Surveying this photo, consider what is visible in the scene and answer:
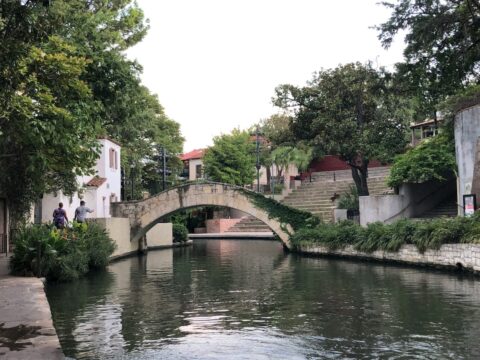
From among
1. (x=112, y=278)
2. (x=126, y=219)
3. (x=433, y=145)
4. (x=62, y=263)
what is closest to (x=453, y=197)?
(x=433, y=145)

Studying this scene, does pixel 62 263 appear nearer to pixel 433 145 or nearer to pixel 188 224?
pixel 433 145

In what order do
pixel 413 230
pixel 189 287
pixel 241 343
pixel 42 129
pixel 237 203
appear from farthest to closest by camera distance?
pixel 237 203, pixel 413 230, pixel 189 287, pixel 42 129, pixel 241 343

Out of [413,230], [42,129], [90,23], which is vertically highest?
[90,23]

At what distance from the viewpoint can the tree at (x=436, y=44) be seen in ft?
59.3

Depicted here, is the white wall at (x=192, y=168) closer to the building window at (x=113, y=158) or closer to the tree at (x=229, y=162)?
the tree at (x=229, y=162)

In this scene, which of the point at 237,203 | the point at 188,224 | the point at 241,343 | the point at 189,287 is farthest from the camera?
the point at 188,224

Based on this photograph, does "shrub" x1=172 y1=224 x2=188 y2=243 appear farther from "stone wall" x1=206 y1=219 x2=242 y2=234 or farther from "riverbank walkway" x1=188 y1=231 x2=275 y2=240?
"stone wall" x1=206 y1=219 x2=242 y2=234

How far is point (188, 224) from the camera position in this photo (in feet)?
162

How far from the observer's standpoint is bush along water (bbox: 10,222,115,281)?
15133 mm

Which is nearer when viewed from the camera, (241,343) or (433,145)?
(241,343)

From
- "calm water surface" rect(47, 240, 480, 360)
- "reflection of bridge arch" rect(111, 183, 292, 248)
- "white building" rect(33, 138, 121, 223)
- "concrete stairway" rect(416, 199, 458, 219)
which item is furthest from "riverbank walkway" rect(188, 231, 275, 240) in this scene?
"calm water surface" rect(47, 240, 480, 360)

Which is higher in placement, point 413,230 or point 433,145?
point 433,145

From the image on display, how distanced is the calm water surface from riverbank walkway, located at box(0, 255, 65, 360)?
566mm

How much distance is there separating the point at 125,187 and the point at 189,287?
2696 cm
